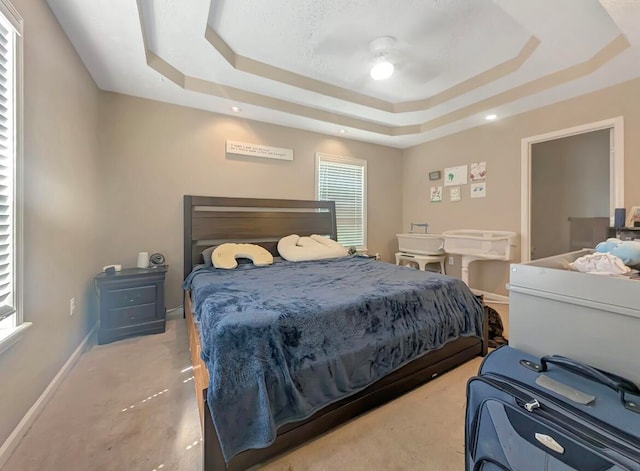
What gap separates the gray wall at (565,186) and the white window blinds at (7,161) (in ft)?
17.7

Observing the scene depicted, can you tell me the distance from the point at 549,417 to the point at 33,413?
2.46 metres

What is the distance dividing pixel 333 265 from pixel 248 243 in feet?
4.02

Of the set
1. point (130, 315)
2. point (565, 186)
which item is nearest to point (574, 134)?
point (565, 186)

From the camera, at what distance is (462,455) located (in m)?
1.37

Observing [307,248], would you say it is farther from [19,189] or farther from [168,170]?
[19,189]

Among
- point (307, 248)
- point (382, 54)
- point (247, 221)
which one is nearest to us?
point (382, 54)

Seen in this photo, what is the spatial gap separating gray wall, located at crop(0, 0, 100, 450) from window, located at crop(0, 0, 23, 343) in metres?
0.10

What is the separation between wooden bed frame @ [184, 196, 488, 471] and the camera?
1.29 m

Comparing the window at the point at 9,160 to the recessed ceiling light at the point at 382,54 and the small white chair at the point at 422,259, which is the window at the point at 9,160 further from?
the small white chair at the point at 422,259

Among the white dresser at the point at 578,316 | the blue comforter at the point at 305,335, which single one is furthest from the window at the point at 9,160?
the white dresser at the point at 578,316

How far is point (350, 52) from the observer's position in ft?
8.87

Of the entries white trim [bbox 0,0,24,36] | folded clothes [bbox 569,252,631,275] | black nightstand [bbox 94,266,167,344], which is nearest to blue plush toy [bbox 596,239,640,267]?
folded clothes [bbox 569,252,631,275]

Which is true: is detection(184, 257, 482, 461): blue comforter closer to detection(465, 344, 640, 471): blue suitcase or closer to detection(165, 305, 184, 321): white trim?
detection(465, 344, 640, 471): blue suitcase

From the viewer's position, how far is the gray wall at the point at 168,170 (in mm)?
3041
